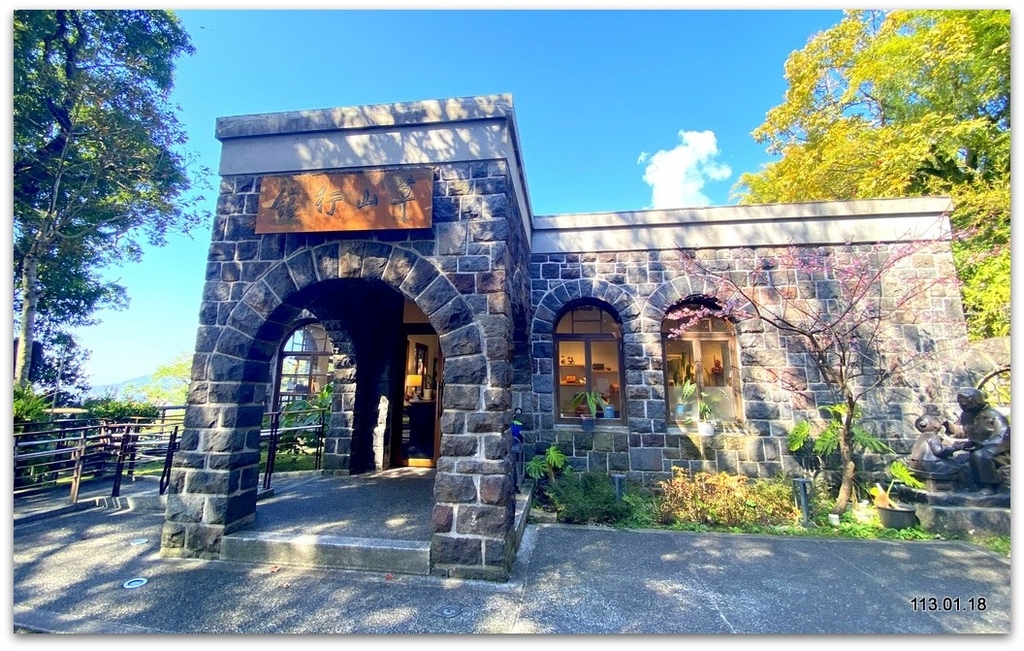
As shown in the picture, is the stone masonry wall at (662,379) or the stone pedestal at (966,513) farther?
the stone masonry wall at (662,379)

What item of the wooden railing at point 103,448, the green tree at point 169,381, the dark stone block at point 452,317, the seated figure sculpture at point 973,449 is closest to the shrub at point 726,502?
the seated figure sculpture at point 973,449

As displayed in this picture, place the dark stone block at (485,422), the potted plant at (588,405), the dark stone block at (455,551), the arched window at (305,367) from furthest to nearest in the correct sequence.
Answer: the arched window at (305,367) → the potted plant at (588,405) → the dark stone block at (485,422) → the dark stone block at (455,551)

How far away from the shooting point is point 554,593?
118 inches

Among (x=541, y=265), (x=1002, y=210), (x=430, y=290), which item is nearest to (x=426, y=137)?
(x=430, y=290)

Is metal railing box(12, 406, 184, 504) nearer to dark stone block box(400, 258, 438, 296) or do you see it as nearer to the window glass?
dark stone block box(400, 258, 438, 296)

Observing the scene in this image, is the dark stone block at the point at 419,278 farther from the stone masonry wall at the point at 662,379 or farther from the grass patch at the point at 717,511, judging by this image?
the grass patch at the point at 717,511

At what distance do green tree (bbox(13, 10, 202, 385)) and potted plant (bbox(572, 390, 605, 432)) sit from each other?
33.9 ft

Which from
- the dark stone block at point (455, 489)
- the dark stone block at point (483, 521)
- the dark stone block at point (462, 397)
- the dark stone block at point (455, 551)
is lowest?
the dark stone block at point (455, 551)

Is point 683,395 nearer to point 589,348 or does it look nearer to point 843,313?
point 589,348

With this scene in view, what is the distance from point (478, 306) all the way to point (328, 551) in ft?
7.88

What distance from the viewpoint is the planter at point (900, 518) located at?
457cm

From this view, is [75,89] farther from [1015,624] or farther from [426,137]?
[1015,624]

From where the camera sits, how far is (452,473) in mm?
3311

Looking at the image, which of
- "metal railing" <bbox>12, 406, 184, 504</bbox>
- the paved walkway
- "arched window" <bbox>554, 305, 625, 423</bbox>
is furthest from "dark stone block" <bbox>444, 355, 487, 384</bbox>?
"metal railing" <bbox>12, 406, 184, 504</bbox>
